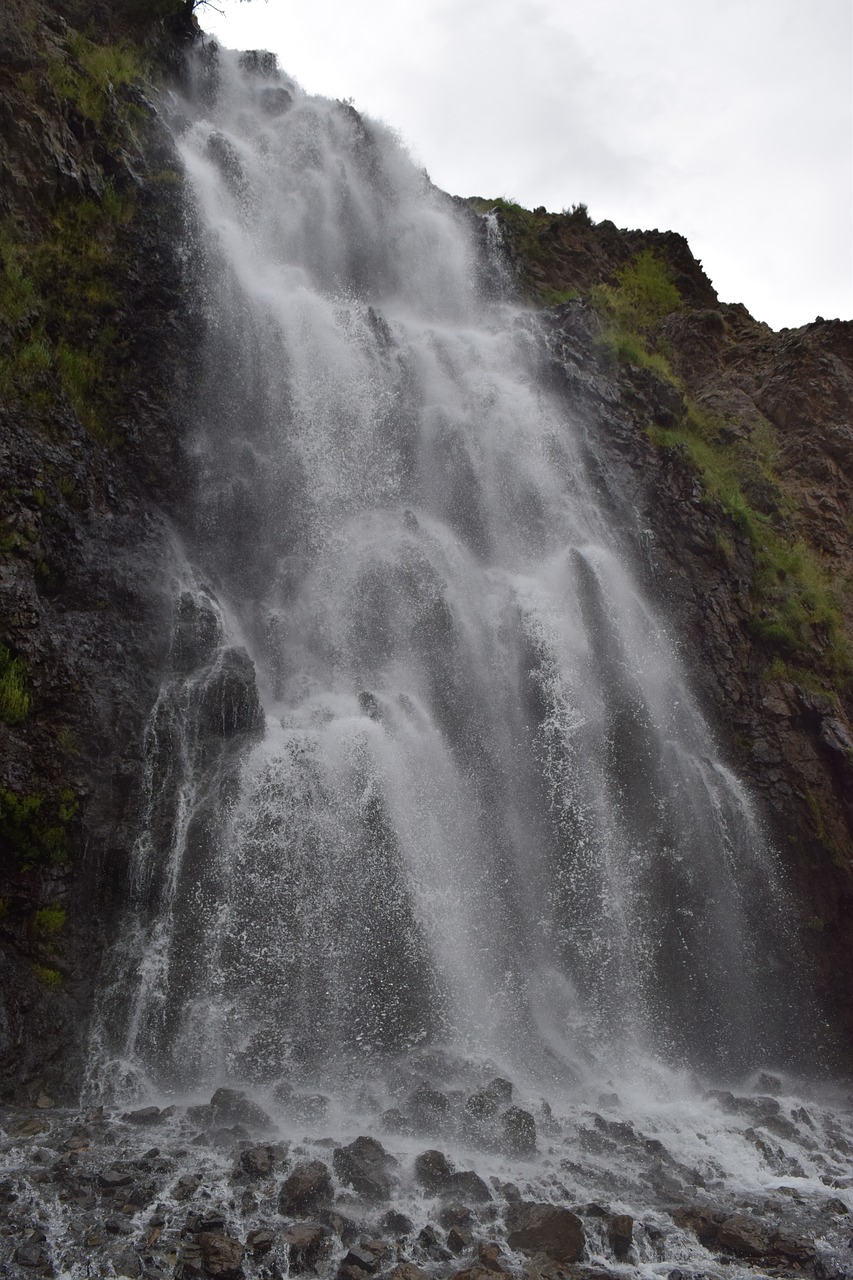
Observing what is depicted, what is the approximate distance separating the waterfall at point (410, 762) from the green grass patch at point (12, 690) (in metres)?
1.74

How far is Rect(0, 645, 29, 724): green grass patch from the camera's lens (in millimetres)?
10500

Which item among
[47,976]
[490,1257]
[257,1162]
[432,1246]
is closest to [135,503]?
[47,976]

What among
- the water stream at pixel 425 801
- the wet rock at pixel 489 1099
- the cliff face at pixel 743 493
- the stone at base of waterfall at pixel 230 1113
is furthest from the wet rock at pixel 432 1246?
the cliff face at pixel 743 493

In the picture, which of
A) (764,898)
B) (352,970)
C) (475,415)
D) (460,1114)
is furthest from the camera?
(475,415)

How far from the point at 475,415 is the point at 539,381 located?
7.55 feet

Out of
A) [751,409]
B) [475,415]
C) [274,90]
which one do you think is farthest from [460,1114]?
[274,90]

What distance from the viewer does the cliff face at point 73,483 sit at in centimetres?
1016

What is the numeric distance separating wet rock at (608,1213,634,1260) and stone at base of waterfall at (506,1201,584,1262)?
1.04ft

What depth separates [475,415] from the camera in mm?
18719

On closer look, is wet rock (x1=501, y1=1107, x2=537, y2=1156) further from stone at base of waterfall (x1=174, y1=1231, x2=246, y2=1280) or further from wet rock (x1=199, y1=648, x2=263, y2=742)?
wet rock (x1=199, y1=648, x2=263, y2=742)

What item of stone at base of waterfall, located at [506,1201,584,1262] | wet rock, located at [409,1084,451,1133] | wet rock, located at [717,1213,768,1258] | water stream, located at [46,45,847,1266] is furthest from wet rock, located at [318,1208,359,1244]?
wet rock, located at [717,1213,768,1258]

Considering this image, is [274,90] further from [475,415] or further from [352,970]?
[352,970]

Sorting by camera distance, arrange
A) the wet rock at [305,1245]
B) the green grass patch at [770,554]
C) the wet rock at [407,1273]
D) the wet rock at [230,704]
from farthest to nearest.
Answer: the green grass patch at [770,554], the wet rock at [230,704], the wet rock at [305,1245], the wet rock at [407,1273]

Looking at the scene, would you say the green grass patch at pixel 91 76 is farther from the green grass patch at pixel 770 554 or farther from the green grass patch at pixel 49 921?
the green grass patch at pixel 49 921
